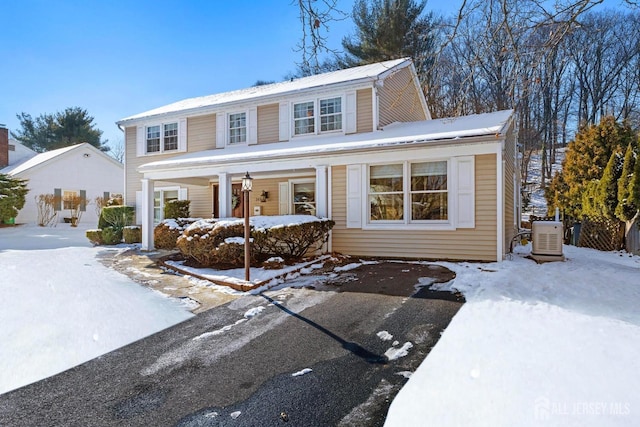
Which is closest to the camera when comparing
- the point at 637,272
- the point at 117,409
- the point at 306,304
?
the point at 117,409

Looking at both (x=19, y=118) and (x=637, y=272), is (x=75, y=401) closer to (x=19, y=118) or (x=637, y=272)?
(x=637, y=272)

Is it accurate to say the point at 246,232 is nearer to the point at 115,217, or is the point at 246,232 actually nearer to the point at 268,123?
the point at 268,123

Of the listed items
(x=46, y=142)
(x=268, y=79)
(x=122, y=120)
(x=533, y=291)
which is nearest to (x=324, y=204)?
(x=533, y=291)

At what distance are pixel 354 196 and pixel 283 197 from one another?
4122 mm

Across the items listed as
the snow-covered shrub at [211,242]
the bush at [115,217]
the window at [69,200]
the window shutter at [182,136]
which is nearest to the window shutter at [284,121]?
the window shutter at [182,136]

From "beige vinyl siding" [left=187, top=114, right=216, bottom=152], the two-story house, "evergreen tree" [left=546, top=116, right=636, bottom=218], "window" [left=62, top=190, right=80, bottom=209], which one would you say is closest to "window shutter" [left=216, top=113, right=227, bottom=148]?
the two-story house

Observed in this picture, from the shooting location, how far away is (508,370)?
282 cm

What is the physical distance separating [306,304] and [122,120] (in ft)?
43.3

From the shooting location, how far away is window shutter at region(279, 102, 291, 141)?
12.0m

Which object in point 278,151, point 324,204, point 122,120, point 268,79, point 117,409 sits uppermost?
point 268,79

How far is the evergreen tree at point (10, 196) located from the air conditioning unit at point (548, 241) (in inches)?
903

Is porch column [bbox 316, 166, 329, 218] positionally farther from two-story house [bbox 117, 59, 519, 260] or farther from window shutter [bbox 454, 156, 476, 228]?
window shutter [bbox 454, 156, 476, 228]

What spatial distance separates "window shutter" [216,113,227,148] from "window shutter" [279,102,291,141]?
2.34 m

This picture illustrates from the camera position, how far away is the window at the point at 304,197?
1188 cm
